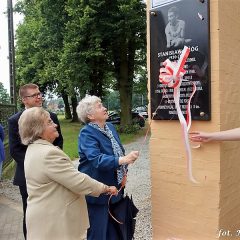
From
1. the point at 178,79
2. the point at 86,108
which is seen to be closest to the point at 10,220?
the point at 86,108

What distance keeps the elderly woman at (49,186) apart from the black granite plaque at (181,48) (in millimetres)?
1013

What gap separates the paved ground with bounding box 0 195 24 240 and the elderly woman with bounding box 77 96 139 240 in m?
1.82

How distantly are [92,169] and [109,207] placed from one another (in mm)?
412

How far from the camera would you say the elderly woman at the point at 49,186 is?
9.05 ft

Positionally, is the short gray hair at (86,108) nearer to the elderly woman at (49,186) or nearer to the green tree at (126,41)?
the elderly woman at (49,186)

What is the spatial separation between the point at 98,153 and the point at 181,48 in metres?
1.18

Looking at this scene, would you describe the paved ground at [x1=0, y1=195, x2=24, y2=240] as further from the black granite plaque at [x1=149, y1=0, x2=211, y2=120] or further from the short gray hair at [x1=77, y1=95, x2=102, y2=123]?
the black granite plaque at [x1=149, y1=0, x2=211, y2=120]

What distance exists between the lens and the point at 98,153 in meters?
3.37

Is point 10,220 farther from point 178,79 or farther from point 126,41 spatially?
point 126,41

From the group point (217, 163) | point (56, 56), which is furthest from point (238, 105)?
point (56, 56)

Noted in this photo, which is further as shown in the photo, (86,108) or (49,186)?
(86,108)

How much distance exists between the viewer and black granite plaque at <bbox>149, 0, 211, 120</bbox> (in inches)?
119

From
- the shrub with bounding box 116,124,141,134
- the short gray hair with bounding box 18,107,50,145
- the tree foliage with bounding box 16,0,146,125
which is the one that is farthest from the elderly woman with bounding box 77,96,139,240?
the shrub with bounding box 116,124,141,134

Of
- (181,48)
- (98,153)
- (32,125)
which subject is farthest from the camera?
(98,153)
